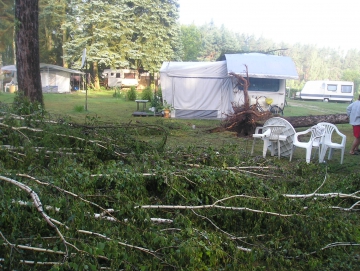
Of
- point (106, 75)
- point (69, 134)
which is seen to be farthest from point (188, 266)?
point (106, 75)

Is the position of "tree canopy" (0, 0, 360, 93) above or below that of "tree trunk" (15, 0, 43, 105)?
above

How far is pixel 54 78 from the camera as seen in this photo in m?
33.2

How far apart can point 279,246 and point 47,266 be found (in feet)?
6.22

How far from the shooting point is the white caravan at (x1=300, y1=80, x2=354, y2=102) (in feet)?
112

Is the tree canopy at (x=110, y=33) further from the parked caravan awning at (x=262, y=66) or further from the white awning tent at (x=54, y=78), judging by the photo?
the parked caravan awning at (x=262, y=66)

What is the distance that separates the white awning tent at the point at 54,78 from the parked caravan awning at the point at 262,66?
21.3 m

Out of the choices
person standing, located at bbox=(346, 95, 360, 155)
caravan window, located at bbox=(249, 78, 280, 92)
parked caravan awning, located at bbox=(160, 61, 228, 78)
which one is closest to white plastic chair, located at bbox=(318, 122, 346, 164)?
person standing, located at bbox=(346, 95, 360, 155)

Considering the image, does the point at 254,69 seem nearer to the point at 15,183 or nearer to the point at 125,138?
the point at 125,138

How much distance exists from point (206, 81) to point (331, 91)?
23.2 meters

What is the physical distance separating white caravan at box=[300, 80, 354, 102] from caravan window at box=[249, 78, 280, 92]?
70.2 ft

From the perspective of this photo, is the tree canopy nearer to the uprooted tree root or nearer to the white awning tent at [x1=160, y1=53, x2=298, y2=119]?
the white awning tent at [x1=160, y1=53, x2=298, y2=119]

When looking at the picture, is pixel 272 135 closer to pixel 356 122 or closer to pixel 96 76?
pixel 356 122

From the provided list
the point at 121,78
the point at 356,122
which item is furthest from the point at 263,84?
the point at 121,78

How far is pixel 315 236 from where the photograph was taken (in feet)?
10.6
